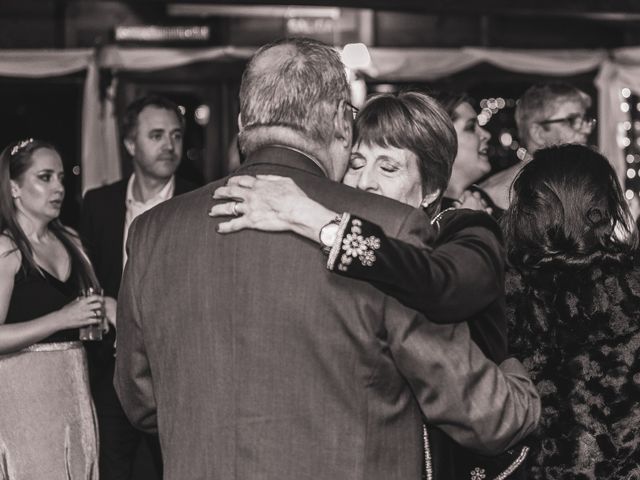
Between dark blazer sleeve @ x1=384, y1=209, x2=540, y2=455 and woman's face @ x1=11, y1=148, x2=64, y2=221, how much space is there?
2745mm

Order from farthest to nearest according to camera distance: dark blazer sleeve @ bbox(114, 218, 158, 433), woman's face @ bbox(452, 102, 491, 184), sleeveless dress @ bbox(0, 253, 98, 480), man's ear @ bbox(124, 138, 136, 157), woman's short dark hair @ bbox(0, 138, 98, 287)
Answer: man's ear @ bbox(124, 138, 136, 157), woman's face @ bbox(452, 102, 491, 184), woman's short dark hair @ bbox(0, 138, 98, 287), sleeveless dress @ bbox(0, 253, 98, 480), dark blazer sleeve @ bbox(114, 218, 158, 433)

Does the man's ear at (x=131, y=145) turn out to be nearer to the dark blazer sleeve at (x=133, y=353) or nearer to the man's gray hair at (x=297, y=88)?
the dark blazer sleeve at (x=133, y=353)

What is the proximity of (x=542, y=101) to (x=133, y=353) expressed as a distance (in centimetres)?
325

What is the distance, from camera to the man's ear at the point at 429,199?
2793mm

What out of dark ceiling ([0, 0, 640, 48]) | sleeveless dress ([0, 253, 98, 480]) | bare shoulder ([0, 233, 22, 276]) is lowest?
sleeveless dress ([0, 253, 98, 480])

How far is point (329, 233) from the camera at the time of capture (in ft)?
6.86

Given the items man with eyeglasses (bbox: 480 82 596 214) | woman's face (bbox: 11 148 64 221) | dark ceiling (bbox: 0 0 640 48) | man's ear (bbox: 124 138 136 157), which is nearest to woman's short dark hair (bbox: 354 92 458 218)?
woman's face (bbox: 11 148 64 221)

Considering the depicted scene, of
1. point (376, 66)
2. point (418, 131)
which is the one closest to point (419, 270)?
point (418, 131)

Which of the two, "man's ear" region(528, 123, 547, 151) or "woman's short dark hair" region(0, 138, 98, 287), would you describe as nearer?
"woman's short dark hair" region(0, 138, 98, 287)

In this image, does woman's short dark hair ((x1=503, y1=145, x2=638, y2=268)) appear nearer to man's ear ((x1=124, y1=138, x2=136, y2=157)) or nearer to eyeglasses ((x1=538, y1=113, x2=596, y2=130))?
eyeglasses ((x1=538, y1=113, x2=596, y2=130))

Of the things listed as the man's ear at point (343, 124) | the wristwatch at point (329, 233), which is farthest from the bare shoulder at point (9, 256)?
the wristwatch at point (329, 233)

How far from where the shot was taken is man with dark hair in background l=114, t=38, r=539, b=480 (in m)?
2.14

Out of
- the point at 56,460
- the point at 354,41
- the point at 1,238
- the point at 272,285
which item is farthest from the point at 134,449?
the point at 354,41

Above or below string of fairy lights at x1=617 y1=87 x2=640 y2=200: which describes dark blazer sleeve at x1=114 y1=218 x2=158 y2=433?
below
